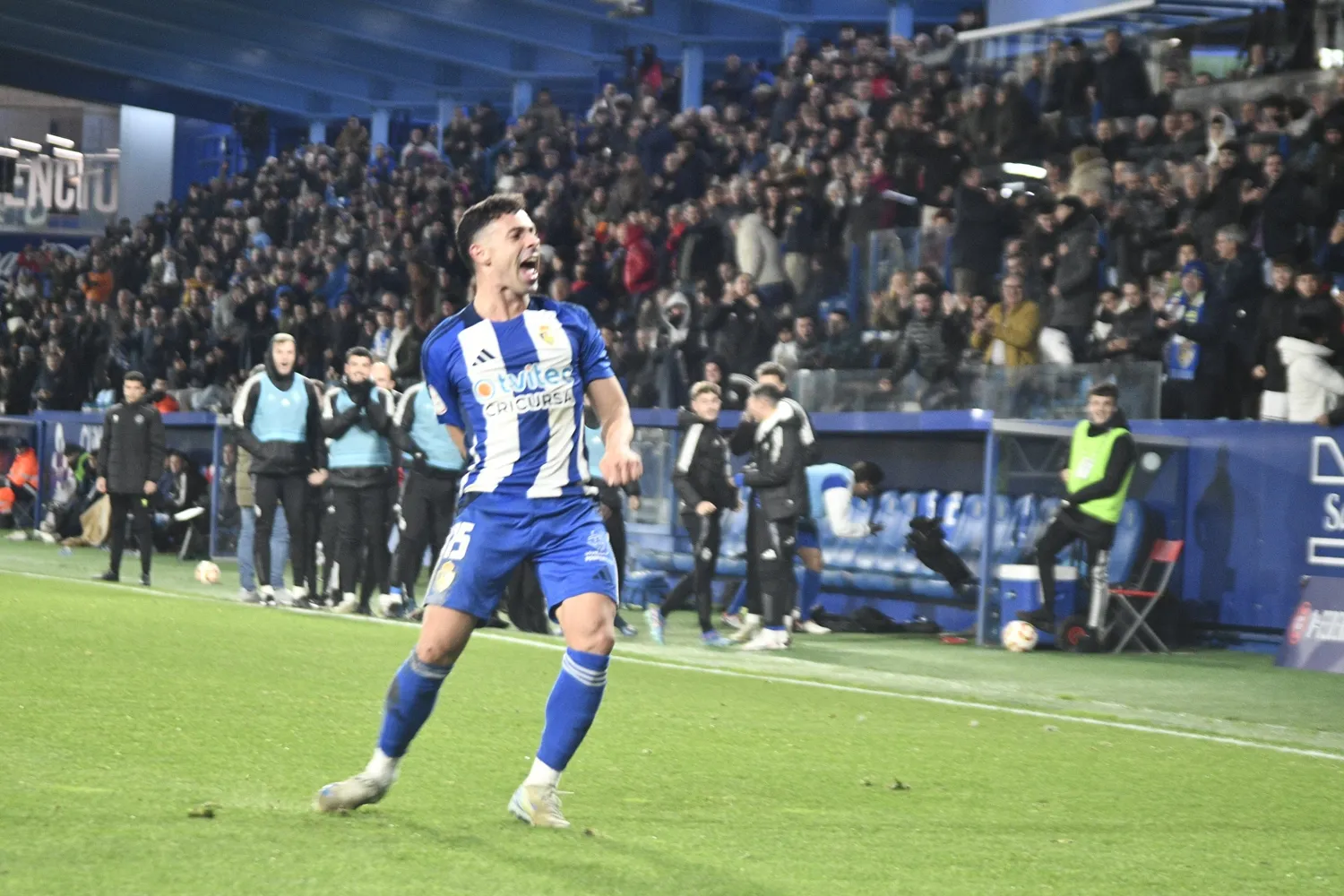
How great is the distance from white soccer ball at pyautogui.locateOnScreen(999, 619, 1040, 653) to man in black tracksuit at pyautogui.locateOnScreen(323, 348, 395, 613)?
505 centimetres

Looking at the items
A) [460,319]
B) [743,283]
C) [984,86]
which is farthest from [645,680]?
[984,86]

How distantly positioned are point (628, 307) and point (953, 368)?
740 cm

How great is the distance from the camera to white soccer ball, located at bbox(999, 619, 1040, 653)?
1433 cm

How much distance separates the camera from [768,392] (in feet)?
45.5

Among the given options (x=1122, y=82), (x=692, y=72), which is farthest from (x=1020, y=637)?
(x=692, y=72)

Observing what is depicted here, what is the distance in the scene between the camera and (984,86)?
19875 mm

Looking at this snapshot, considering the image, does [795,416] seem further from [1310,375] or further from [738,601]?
[1310,375]

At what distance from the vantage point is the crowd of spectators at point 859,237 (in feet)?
51.7

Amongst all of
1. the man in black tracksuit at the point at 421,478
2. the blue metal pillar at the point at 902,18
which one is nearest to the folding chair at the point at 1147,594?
the man in black tracksuit at the point at 421,478

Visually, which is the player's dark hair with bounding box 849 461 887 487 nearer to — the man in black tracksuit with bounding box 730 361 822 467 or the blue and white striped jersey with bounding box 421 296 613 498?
the man in black tracksuit with bounding box 730 361 822 467

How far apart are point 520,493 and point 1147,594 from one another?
32.6 feet

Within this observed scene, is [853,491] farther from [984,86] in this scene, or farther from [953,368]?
[984,86]

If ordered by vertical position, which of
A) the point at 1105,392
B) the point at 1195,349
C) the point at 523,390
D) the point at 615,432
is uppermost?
the point at 1195,349

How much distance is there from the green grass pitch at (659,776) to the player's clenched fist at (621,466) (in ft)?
3.43
